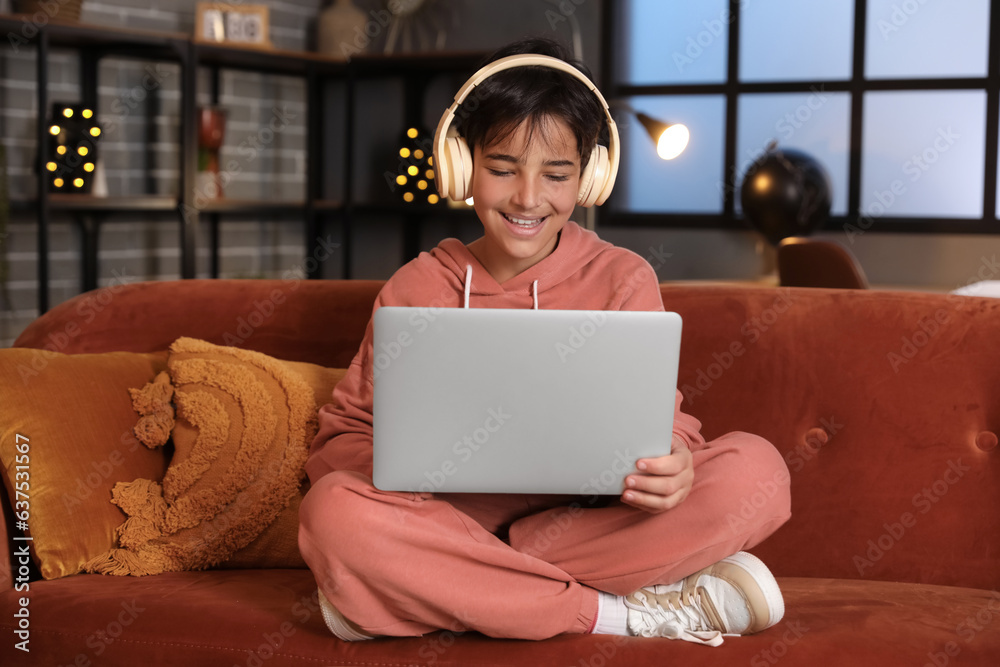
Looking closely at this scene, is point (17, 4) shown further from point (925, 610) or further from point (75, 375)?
point (925, 610)

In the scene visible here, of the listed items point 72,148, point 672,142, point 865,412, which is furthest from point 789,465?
point 72,148

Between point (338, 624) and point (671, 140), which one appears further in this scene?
point (671, 140)

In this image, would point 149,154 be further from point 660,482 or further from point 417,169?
point 660,482

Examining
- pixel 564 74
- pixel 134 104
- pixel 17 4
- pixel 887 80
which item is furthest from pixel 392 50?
pixel 564 74

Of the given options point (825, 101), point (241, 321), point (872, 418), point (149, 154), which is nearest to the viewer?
point (872, 418)

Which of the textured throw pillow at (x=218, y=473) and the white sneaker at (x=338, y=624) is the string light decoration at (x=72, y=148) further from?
the white sneaker at (x=338, y=624)

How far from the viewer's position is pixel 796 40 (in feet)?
13.5

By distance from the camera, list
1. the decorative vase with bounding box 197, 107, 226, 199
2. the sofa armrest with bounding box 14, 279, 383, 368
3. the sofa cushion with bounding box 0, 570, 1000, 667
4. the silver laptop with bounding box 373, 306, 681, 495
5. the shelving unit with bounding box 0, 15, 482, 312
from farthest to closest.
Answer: the decorative vase with bounding box 197, 107, 226, 199
the shelving unit with bounding box 0, 15, 482, 312
the sofa armrest with bounding box 14, 279, 383, 368
the sofa cushion with bounding box 0, 570, 1000, 667
the silver laptop with bounding box 373, 306, 681, 495

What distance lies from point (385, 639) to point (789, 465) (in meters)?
0.66

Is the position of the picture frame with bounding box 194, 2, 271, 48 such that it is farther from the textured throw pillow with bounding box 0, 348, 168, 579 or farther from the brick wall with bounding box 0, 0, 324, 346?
the textured throw pillow with bounding box 0, 348, 168, 579

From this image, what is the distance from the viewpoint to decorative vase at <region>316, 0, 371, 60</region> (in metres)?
4.29

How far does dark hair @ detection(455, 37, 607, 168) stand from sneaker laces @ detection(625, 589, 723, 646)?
608 millimetres

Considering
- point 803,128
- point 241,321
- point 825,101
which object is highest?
point 825,101

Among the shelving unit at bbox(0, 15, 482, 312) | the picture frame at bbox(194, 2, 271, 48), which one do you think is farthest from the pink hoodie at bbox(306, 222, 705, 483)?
the picture frame at bbox(194, 2, 271, 48)
